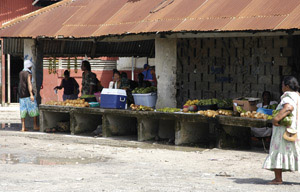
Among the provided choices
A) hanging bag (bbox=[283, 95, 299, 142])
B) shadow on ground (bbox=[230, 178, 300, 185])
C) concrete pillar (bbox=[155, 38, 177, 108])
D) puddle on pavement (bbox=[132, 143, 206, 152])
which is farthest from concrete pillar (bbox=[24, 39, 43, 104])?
hanging bag (bbox=[283, 95, 299, 142])

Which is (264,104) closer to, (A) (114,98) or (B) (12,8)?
(A) (114,98)

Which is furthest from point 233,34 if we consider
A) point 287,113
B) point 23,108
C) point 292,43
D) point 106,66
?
point 106,66

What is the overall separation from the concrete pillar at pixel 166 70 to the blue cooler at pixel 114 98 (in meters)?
0.81

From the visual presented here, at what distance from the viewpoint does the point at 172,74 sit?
16.0 m

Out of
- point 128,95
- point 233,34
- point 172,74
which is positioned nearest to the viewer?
point 233,34

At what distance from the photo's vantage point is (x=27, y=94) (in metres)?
17.8

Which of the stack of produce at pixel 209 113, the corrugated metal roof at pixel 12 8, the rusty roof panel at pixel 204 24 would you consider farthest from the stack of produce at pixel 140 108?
the corrugated metal roof at pixel 12 8

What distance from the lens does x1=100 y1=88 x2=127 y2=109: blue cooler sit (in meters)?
16.1

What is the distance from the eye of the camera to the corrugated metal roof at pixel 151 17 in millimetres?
13352

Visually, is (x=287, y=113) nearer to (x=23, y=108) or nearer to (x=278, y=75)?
(x=278, y=75)

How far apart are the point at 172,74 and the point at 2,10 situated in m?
13.4

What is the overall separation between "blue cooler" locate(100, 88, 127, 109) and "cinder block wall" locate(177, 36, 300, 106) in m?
2.14

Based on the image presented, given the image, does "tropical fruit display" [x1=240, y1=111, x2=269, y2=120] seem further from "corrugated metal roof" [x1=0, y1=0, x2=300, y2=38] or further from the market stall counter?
"corrugated metal roof" [x1=0, y1=0, x2=300, y2=38]

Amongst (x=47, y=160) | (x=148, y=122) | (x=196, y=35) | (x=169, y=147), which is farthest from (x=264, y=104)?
(x=47, y=160)
